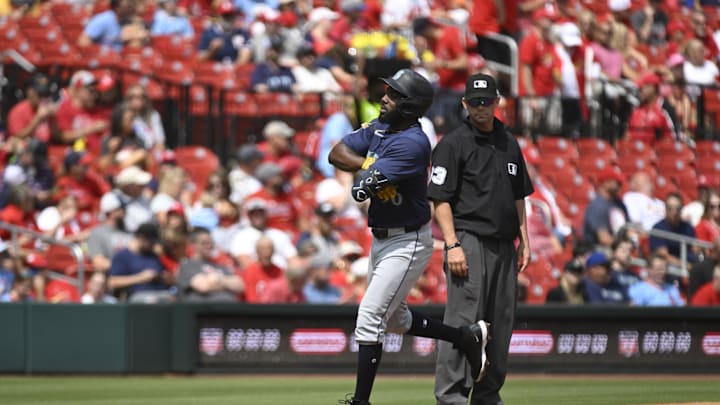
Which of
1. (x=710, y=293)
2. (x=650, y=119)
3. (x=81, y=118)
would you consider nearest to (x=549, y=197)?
(x=710, y=293)

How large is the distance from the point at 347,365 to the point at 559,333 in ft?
6.75

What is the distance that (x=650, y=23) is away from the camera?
21.7m

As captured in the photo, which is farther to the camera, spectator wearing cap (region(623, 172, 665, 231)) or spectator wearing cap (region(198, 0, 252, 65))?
spectator wearing cap (region(198, 0, 252, 65))

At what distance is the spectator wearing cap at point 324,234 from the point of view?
14305 millimetres

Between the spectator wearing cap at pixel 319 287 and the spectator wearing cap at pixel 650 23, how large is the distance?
9.22 m

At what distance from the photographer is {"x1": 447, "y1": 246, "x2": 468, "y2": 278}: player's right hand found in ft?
25.7

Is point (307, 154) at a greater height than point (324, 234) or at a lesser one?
greater

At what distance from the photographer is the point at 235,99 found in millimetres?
17281

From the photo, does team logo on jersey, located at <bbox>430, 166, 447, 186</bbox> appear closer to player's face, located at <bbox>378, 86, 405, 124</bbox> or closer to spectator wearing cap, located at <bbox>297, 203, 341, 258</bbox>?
player's face, located at <bbox>378, 86, 405, 124</bbox>

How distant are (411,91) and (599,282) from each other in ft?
22.1

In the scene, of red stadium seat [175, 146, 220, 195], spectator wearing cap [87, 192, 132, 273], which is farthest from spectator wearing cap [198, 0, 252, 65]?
spectator wearing cap [87, 192, 132, 273]

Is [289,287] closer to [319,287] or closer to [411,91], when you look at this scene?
[319,287]

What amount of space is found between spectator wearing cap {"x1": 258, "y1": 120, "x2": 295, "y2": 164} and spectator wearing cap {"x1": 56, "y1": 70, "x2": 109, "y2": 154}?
1.84 m

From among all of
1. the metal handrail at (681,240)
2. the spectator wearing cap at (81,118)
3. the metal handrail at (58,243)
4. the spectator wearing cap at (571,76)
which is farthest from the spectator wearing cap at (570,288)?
the spectator wearing cap at (81,118)
